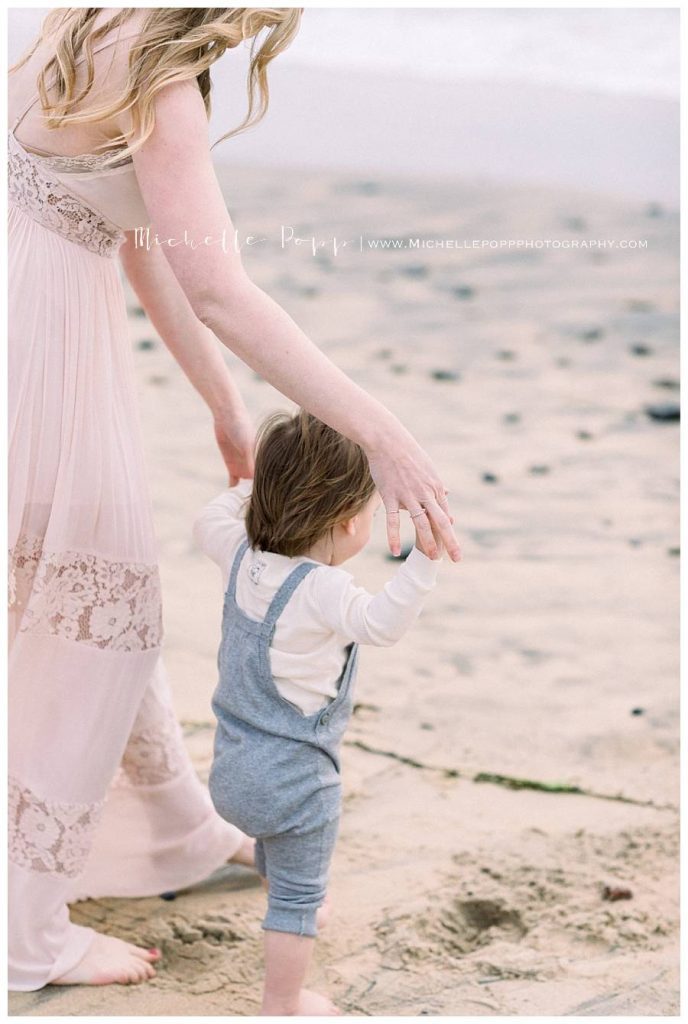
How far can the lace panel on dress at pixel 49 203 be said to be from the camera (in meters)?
2.14

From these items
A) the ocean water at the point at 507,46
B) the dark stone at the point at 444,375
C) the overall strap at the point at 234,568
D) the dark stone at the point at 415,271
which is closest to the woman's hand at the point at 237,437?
the overall strap at the point at 234,568

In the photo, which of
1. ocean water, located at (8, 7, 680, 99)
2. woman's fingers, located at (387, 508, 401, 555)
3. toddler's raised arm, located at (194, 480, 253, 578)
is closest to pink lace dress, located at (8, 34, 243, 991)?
toddler's raised arm, located at (194, 480, 253, 578)

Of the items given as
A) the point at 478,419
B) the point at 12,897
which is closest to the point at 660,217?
the point at 478,419

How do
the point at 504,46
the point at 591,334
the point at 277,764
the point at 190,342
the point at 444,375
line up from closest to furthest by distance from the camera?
1. the point at 277,764
2. the point at 190,342
3. the point at 444,375
4. the point at 591,334
5. the point at 504,46

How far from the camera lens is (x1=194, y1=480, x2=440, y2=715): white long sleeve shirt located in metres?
1.98

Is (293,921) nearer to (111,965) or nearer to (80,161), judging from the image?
(111,965)

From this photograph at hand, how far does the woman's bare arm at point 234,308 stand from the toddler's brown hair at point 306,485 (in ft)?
0.66

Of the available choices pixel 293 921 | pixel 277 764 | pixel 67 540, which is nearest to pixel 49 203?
pixel 67 540

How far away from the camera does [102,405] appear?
2.26 metres

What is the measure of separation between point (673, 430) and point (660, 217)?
338 centimetres

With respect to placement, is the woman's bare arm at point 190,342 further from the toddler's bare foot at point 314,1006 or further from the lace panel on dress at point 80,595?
the toddler's bare foot at point 314,1006

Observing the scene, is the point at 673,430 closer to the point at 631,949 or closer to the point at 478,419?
the point at 478,419

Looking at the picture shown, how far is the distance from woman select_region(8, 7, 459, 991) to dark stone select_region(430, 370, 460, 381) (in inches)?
137

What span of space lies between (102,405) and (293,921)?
97 centimetres
